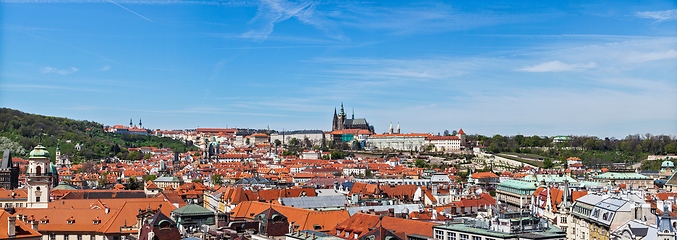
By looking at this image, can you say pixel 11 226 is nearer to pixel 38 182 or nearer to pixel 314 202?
pixel 38 182

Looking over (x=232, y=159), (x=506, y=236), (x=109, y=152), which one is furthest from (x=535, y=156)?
(x=506, y=236)

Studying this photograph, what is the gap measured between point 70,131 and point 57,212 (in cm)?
14929

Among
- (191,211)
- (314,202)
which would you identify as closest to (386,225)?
(191,211)

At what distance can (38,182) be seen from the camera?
181 feet

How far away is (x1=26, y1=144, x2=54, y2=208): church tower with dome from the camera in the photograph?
180 feet

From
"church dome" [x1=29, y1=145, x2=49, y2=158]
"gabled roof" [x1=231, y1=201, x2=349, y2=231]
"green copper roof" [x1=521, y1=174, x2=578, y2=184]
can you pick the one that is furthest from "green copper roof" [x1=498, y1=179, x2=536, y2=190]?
"church dome" [x1=29, y1=145, x2=49, y2=158]

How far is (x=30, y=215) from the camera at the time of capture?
4522cm

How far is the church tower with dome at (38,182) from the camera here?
180 ft

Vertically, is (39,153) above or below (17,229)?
above

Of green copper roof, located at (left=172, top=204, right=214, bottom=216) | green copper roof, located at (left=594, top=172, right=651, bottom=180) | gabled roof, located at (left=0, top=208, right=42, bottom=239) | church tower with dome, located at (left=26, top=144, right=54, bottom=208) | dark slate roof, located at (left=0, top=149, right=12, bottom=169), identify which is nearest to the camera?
gabled roof, located at (left=0, top=208, right=42, bottom=239)

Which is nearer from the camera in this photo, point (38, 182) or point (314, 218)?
point (314, 218)

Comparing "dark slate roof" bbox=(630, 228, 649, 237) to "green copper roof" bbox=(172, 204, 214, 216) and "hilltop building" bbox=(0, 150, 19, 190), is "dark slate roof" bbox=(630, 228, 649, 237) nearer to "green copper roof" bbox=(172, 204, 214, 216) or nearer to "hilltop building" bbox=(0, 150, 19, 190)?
"green copper roof" bbox=(172, 204, 214, 216)

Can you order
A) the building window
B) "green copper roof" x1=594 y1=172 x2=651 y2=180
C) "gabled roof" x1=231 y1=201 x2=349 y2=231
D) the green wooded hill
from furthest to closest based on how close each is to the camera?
the green wooded hill, "green copper roof" x1=594 y1=172 x2=651 y2=180, "gabled roof" x1=231 y1=201 x2=349 y2=231, the building window

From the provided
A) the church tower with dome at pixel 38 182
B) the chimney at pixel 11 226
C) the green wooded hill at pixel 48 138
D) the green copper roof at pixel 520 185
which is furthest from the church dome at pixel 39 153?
the green wooded hill at pixel 48 138
